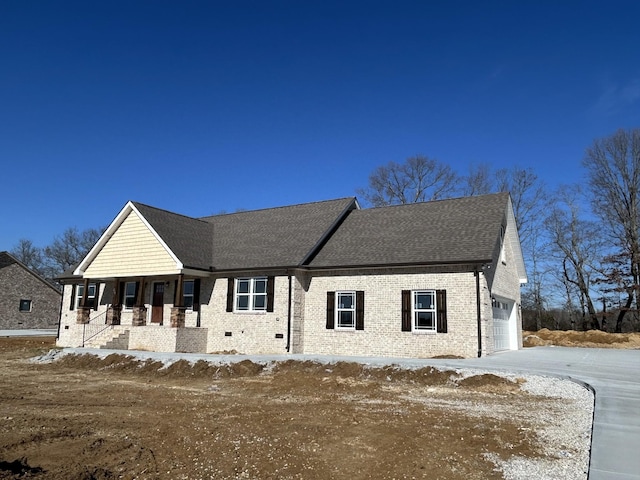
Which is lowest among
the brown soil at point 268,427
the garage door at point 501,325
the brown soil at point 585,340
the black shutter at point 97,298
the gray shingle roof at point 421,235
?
the brown soil at point 268,427

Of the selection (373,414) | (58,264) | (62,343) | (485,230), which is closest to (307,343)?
(485,230)

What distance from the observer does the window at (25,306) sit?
43906 millimetres

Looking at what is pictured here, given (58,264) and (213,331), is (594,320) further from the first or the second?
(58,264)

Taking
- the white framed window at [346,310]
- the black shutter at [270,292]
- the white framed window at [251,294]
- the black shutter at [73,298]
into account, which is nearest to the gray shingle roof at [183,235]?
the white framed window at [251,294]

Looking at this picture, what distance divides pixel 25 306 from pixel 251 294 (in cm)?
3420

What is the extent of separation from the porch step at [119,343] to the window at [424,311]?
40.8 ft

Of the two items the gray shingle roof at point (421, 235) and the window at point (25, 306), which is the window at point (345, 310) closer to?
the gray shingle roof at point (421, 235)

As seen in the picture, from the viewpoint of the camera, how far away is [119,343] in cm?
2139

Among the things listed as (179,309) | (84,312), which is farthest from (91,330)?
(179,309)

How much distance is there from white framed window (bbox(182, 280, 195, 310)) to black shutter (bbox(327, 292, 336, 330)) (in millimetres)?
6741

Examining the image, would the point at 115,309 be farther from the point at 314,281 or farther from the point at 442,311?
the point at 442,311

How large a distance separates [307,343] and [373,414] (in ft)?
35.1

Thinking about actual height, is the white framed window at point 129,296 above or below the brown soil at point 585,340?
above

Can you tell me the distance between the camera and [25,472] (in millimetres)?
5105
